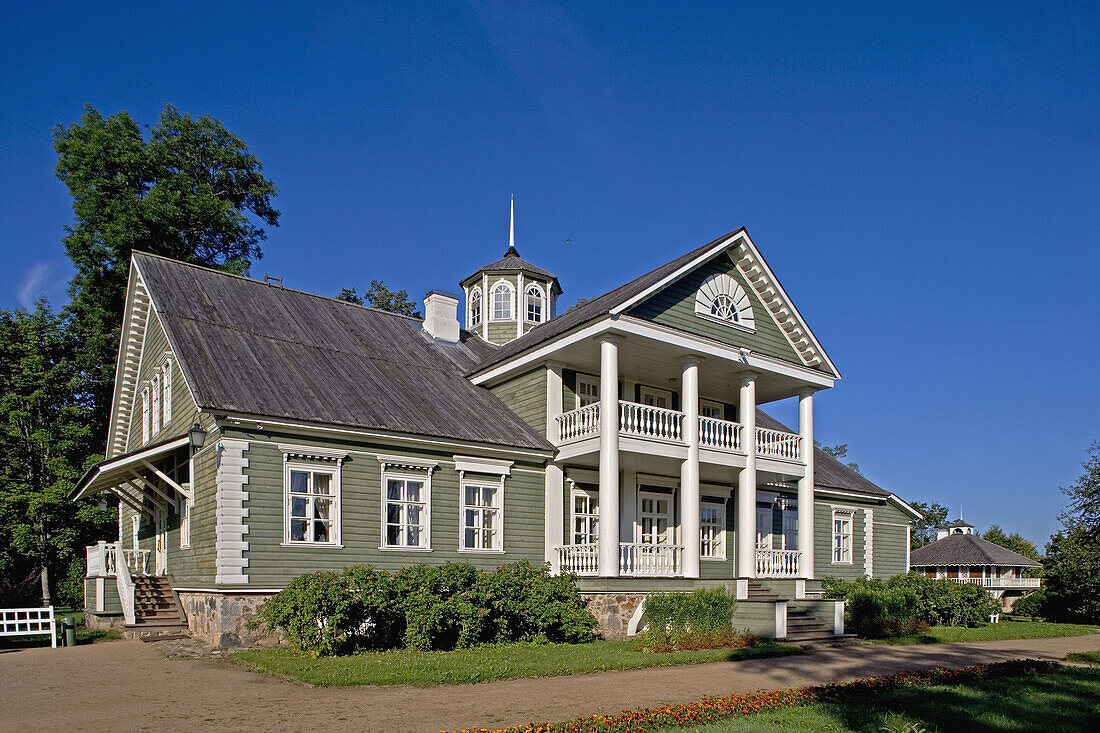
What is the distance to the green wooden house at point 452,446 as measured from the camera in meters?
17.8

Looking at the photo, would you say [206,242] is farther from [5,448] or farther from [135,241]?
[5,448]

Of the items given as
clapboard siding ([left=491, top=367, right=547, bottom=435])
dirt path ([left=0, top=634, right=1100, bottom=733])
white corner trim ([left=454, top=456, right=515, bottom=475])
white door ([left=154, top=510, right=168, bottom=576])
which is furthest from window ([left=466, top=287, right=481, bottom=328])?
dirt path ([left=0, top=634, right=1100, bottom=733])

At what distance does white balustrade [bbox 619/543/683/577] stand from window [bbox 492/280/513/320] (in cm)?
1126

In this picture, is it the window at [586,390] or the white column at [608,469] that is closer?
the white column at [608,469]

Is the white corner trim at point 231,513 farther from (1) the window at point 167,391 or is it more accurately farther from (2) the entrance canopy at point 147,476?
(1) the window at point 167,391

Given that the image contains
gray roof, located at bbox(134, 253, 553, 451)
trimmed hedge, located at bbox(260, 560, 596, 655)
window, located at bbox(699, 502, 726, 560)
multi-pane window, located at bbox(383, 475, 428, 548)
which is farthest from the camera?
window, located at bbox(699, 502, 726, 560)

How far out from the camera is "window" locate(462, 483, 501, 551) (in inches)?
802

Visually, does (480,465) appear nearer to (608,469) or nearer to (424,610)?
(608,469)

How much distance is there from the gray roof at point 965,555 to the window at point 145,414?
38548mm

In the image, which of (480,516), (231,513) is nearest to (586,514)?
(480,516)

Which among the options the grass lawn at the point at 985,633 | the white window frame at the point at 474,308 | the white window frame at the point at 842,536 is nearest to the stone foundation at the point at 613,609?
the grass lawn at the point at 985,633

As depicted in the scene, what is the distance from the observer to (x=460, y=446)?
20.0 metres

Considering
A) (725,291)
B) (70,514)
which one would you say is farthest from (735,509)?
(70,514)

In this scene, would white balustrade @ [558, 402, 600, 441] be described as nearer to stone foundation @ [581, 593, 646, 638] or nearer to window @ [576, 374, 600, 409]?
window @ [576, 374, 600, 409]
